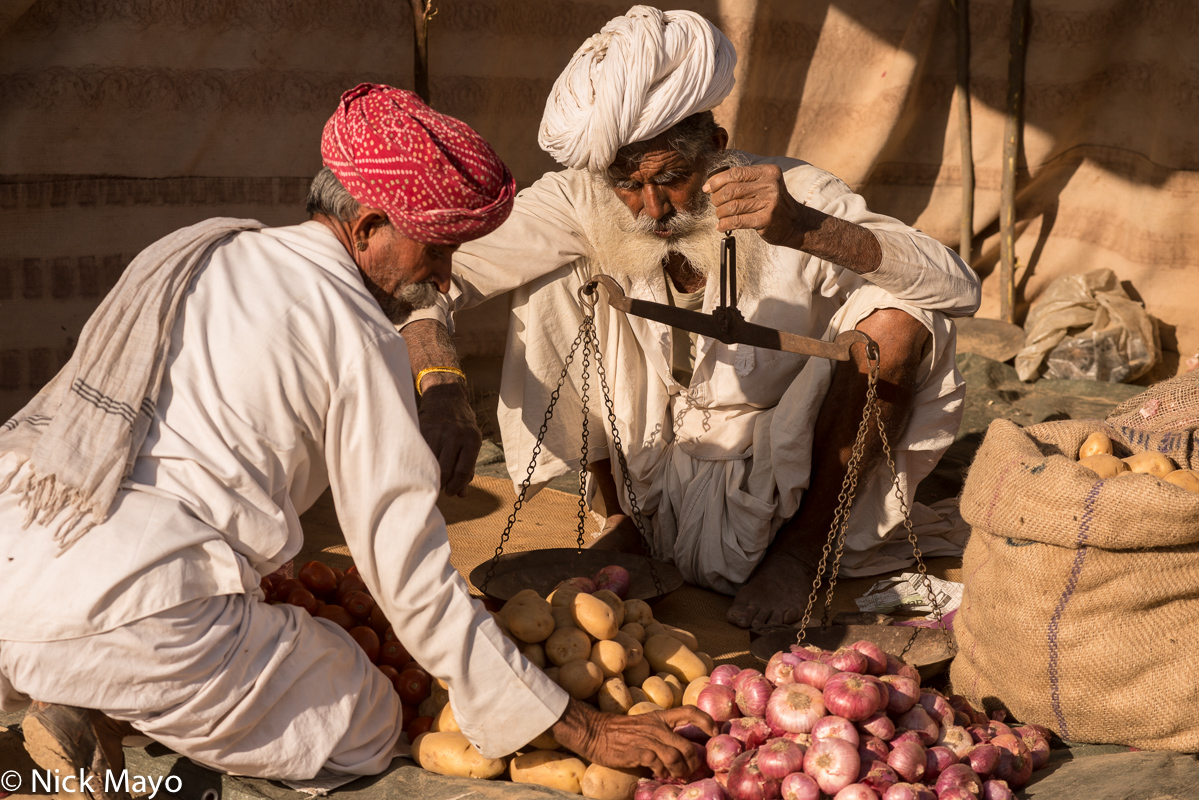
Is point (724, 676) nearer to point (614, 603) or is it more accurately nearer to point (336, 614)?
point (614, 603)

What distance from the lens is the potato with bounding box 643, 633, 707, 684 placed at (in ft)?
8.70

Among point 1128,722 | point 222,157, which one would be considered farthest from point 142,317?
point 222,157

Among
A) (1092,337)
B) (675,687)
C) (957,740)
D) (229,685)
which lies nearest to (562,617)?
(675,687)

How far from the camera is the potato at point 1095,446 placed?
2.77 metres

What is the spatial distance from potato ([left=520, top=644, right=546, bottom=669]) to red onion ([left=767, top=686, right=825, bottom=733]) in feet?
1.81

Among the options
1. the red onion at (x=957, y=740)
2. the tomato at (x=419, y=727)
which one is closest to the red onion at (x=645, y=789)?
the tomato at (x=419, y=727)

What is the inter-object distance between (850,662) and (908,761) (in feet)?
0.84

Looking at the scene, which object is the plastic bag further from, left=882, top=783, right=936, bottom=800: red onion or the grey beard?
the grey beard

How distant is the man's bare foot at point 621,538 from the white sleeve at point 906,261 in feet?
3.96

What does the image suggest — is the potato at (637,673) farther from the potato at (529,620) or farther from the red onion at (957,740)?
the red onion at (957,740)

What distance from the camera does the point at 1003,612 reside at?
2.54 m

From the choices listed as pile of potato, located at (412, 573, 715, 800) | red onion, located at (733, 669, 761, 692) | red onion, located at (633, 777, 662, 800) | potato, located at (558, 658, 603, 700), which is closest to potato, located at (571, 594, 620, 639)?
pile of potato, located at (412, 573, 715, 800)

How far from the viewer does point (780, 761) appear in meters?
2.13

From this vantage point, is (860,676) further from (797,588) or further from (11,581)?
(11,581)
